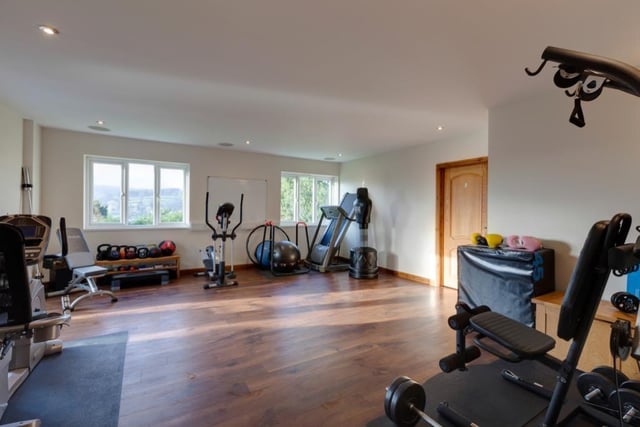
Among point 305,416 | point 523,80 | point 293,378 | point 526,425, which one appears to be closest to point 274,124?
point 523,80

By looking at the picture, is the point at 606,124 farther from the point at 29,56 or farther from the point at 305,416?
the point at 29,56

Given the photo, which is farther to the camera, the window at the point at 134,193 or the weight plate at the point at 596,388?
the window at the point at 134,193

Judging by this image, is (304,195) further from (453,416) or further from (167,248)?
(453,416)

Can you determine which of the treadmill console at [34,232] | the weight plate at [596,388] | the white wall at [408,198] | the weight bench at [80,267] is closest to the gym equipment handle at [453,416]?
the weight plate at [596,388]

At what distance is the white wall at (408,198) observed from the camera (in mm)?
4879

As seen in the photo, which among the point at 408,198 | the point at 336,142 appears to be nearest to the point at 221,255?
the point at 336,142

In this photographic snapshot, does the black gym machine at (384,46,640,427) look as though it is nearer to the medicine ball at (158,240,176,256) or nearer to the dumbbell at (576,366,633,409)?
the dumbbell at (576,366,633,409)

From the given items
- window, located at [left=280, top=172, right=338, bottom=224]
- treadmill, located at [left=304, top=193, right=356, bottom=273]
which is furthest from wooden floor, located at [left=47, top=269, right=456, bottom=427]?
window, located at [left=280, top=172, right=338, bottom=224]

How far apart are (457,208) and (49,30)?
4904mm

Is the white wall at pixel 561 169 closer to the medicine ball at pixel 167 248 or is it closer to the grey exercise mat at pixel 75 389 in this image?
the grey exercise mat at pixel 75 389

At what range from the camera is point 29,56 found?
235cm

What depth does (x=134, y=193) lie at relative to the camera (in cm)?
532

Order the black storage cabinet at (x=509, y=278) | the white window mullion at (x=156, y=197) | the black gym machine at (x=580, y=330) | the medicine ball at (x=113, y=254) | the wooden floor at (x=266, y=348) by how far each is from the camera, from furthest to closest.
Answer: the white window mullion at (x=156, y=197) → the medicine ball at (x=113, y=254) → the black storage cabinet at (x=509, y=278) → the wooden floor at (x=266, y=348) → the black gym machine at (x=580, y=330)

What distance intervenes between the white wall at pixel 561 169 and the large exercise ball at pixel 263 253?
3968 millimetres
